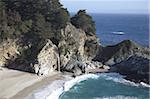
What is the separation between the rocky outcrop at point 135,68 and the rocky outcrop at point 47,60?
8427mm

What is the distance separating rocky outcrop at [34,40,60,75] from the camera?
40.8 m

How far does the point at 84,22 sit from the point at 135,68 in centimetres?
1080

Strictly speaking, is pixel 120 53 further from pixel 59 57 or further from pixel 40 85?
pixel 40 85

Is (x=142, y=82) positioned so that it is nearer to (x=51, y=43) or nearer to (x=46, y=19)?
(x=51, y=43)

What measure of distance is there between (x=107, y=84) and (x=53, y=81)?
18.7ft

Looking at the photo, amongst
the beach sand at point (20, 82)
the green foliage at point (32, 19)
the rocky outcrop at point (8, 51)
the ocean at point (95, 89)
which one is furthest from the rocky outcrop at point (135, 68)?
the rocky outcrop at point (8, 51)

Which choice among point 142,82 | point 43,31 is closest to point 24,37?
point 43,31

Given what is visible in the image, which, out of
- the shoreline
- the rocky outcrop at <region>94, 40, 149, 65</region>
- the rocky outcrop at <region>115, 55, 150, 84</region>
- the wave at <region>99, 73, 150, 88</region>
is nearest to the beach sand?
the shoreline

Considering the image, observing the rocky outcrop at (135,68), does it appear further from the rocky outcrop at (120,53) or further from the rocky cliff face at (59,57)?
the rocky cliff face at (59,57)

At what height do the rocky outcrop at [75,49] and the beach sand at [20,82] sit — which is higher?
the rocky outcrop at [75,49]

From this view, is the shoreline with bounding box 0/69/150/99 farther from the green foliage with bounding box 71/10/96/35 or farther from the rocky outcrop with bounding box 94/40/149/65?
the green foliage with bounding box 71/10/96/35

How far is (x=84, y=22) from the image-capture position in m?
51.8

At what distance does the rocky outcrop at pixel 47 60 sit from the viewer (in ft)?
134

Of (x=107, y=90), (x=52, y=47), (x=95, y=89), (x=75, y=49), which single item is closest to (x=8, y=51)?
(x=52, y=47)
